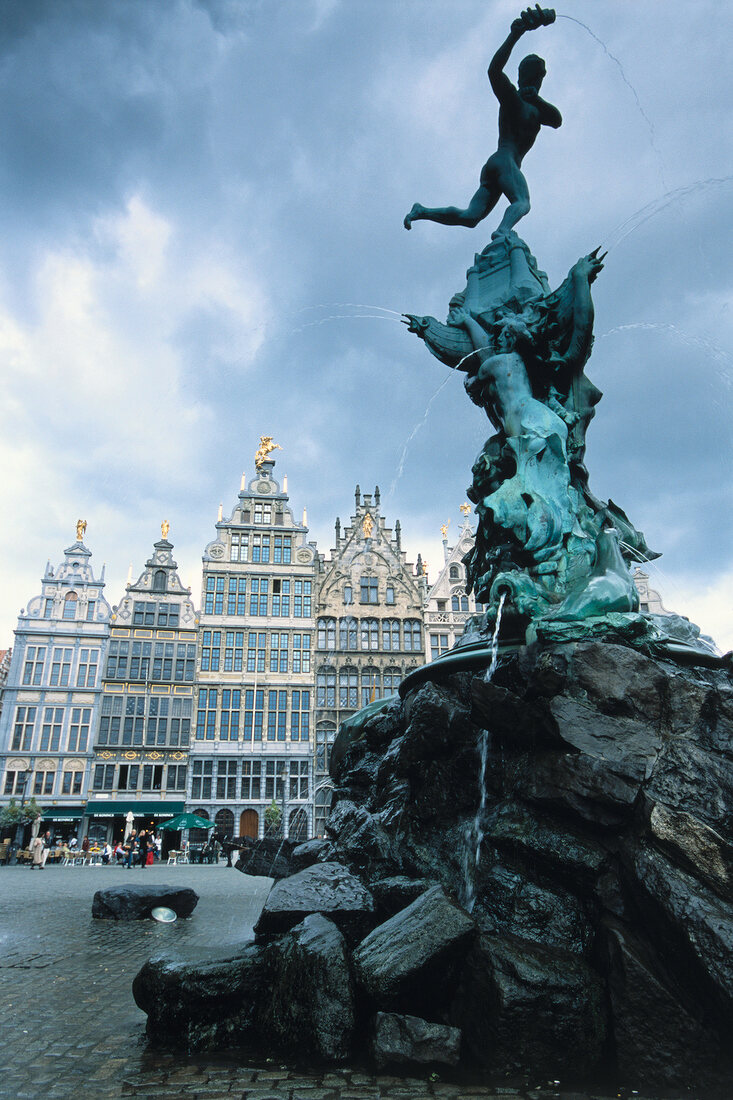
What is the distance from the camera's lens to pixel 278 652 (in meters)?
44.5

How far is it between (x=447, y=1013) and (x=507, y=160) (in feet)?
37.9

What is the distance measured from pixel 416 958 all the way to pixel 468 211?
35.4 feet

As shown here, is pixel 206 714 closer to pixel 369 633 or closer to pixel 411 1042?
pixel 369 633

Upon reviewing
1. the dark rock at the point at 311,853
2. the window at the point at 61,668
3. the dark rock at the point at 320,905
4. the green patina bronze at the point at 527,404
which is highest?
the window at the point at 61,668

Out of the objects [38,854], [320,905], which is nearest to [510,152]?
[320,905]

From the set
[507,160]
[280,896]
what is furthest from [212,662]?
[280,896]

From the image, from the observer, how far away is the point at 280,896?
575 centimetres

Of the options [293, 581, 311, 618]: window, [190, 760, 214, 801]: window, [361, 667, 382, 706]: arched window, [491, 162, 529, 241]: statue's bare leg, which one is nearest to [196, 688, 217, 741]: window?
[190, 760, 214, 801]: window

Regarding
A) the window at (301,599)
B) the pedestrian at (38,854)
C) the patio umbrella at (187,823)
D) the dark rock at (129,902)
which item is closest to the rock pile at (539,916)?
the dark rock at (129,902)

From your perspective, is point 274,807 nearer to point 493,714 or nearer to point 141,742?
point 141,742

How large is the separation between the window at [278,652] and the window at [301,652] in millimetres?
598

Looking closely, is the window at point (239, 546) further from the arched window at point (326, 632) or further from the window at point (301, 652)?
the arched window at point (326, 632)

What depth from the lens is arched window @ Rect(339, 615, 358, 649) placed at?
45.0 meters

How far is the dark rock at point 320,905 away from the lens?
5555mm
